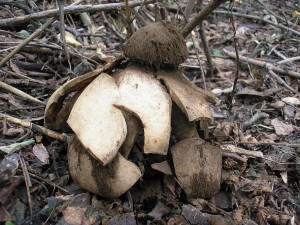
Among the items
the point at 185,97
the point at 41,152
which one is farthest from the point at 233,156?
the point at 41,152

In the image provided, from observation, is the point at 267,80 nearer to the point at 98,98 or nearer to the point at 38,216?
the point at 98,98

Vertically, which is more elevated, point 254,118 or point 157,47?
point 157,47

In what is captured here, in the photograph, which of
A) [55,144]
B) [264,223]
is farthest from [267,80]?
[55,144]

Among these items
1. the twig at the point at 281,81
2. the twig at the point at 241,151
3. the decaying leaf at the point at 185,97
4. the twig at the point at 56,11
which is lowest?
the twig at the point at 281,81

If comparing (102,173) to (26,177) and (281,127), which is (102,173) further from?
(281,127)

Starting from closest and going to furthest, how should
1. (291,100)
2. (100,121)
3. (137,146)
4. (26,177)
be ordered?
(100,121) < (26,177) < (137,146) < (291,100)

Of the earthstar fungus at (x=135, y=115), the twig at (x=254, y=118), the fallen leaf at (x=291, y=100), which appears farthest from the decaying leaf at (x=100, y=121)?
the fallen leaf at (x=291, y=100)

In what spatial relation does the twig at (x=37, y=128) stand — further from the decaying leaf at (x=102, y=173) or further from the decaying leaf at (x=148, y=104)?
the decaying leaf at (x=148, y=104)
